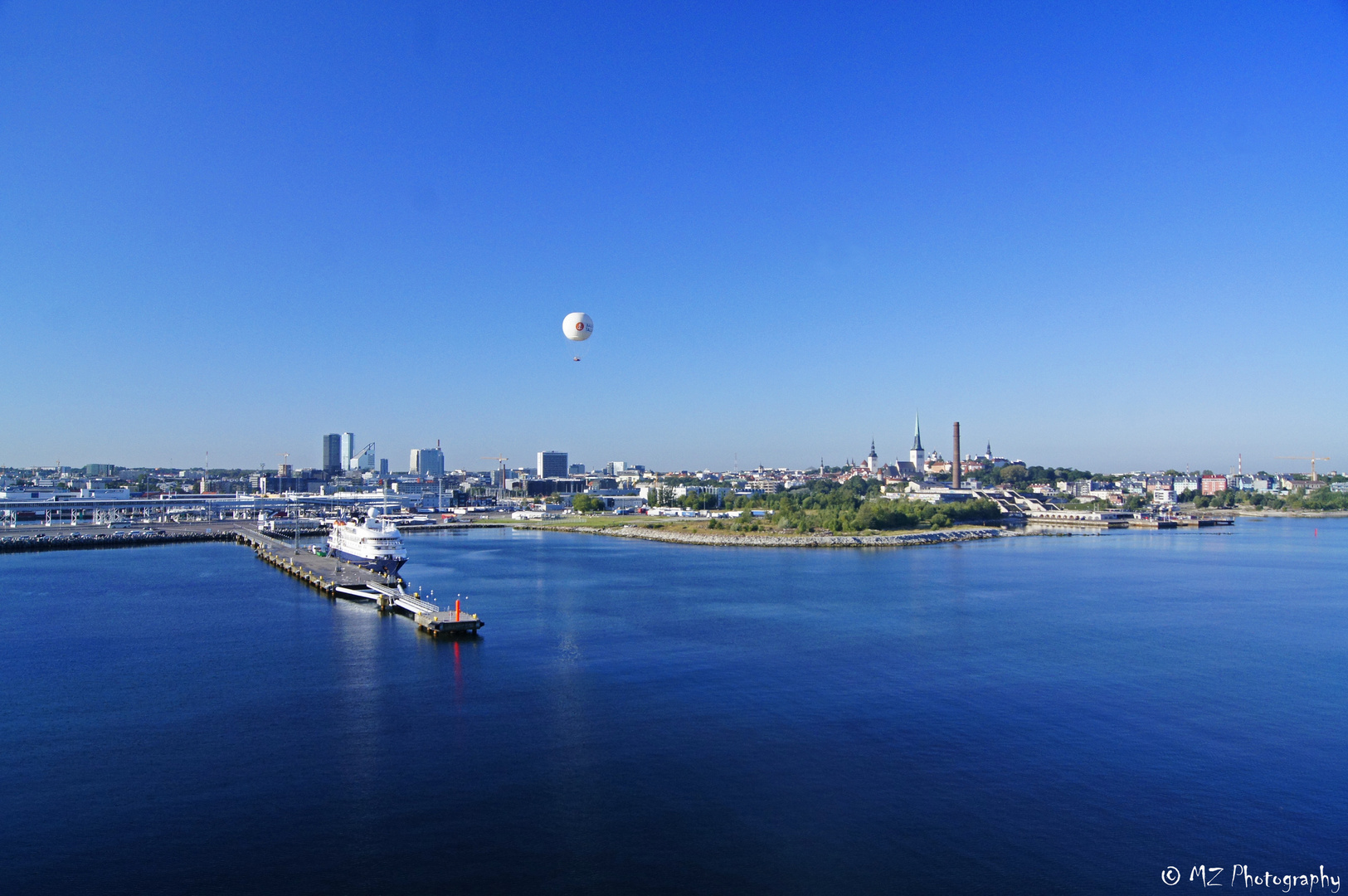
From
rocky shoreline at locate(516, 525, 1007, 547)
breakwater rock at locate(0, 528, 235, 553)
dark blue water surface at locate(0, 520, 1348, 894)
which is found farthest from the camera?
rocky shoreline at locate(516, 525, 1007, 547)

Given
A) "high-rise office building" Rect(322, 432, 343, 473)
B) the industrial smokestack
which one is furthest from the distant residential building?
the industrial smokestack

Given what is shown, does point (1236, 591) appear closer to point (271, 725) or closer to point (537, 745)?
point (537, 745)

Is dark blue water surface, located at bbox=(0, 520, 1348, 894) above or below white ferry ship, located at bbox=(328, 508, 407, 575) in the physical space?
below

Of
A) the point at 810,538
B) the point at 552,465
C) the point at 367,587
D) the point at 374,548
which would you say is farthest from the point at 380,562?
the point at 552,465

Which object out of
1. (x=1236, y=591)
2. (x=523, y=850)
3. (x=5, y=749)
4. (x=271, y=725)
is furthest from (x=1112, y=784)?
(x=1236, y=591)

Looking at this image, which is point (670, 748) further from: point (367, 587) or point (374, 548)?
point (374, 548)

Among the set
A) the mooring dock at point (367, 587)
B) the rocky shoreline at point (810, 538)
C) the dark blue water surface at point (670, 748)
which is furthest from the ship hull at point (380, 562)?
the rocky shoreline at point (810, 538)

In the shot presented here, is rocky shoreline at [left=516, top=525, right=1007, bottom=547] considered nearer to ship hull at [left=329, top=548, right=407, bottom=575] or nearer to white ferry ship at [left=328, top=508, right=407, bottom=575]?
white ferry ship at [left=328, top=508, right=407, bottom=575]
